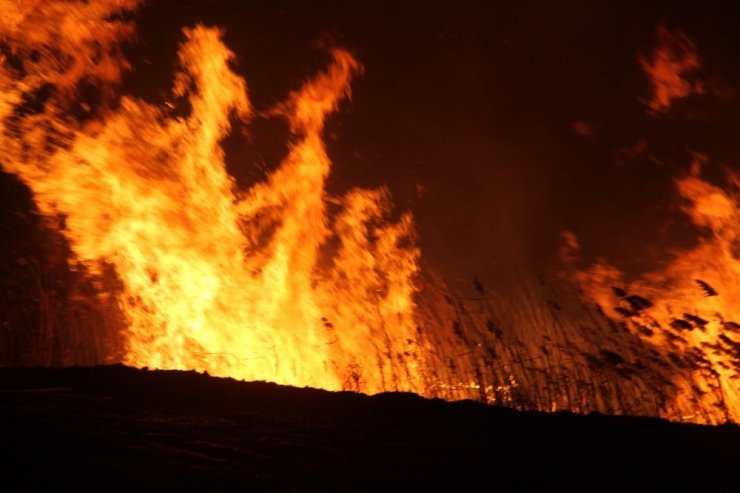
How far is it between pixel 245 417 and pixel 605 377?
343 centimetres

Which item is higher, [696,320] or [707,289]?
[707,289]

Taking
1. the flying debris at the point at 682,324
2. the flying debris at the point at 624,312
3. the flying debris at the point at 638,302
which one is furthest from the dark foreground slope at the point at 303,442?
the flying debris at the point at 624,312

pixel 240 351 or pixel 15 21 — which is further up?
pixel 15 21

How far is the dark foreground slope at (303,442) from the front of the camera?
A: 3.58m

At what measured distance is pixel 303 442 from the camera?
14.1 ft

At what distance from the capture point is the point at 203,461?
12.3 ft

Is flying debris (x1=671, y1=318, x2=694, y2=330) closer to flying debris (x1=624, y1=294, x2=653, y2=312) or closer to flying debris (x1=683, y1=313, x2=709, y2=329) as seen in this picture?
flying debris (x1=683, y1=313, x2=709, y2=329)

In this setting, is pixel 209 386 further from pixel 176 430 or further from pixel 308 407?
pixel 176 430

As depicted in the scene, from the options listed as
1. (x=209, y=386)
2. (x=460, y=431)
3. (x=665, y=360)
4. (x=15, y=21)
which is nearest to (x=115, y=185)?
(x=15, y=21)

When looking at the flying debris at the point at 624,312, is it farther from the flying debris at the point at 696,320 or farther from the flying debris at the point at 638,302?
the flying debris at the point at 696,320

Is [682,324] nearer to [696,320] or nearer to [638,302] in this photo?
[696,320]

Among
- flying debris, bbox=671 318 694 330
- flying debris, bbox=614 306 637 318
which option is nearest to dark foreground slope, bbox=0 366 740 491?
flying debris, bbox=671 318 694 330

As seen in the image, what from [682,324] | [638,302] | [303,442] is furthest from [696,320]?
[303,442]

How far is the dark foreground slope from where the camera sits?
3578 millimetres
